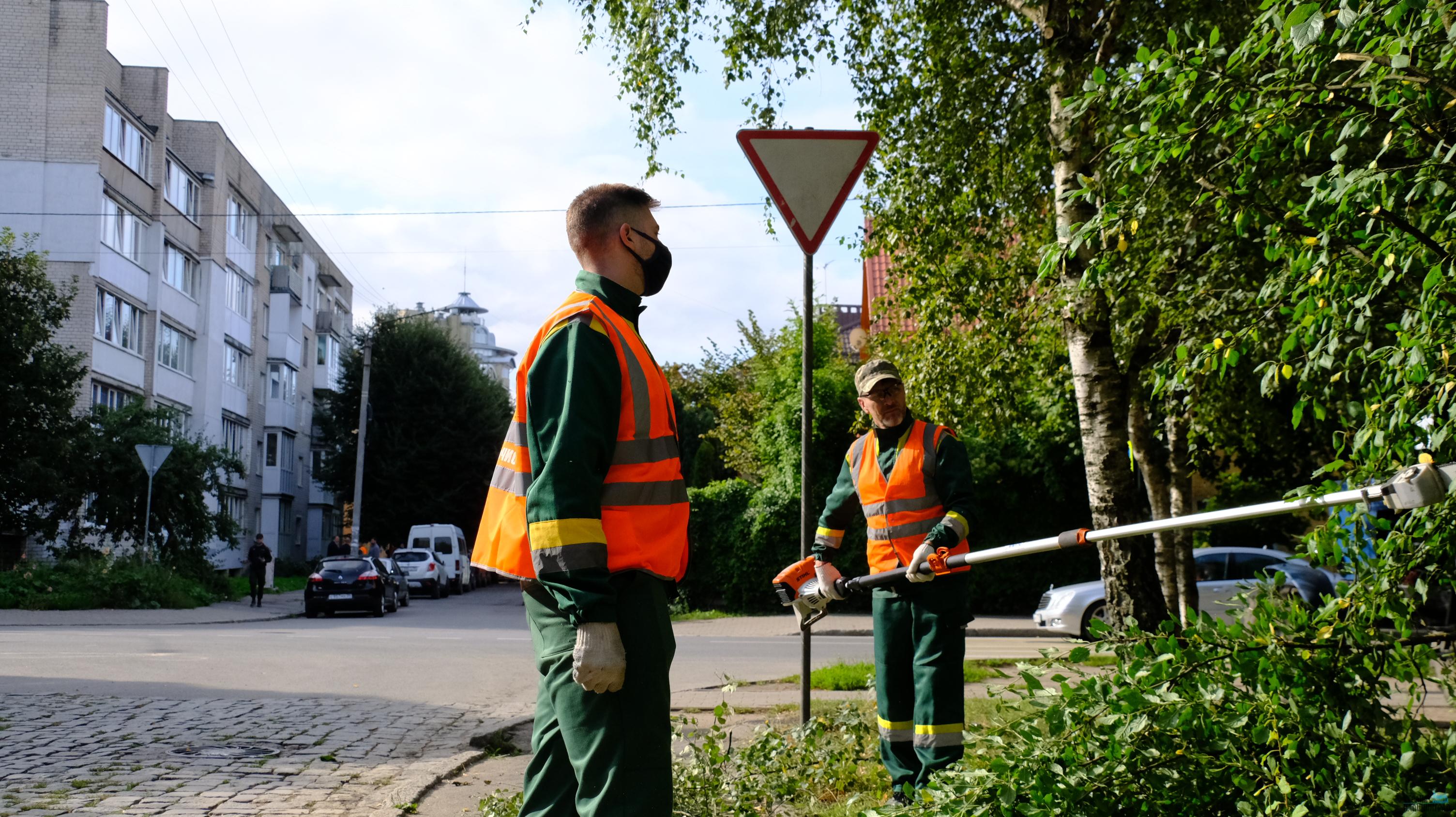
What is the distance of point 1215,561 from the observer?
1883 cm

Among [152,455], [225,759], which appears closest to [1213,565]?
[225,759]

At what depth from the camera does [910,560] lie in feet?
17.7

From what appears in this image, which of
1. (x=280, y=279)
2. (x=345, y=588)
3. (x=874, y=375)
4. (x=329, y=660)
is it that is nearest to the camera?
(x=874, y=375)

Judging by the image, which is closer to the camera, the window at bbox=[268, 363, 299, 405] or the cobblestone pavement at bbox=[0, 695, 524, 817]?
the cobblestone pavement at bbox=[0, 695, 524, 817]

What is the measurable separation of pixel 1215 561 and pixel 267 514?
133ft

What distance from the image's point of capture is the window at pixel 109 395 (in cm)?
3300

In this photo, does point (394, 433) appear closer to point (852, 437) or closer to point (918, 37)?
point (852, 437)

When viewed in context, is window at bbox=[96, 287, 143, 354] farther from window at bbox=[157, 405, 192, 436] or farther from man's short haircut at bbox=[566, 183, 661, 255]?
man's short haircut at bbox=[566, 183, 661, 255]

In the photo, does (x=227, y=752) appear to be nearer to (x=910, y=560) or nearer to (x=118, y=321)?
(x=910, y=560)

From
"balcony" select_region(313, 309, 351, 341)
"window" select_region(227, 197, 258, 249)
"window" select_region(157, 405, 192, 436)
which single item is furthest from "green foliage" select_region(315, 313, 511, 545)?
"window" select_region(157, 405, 192, 436)

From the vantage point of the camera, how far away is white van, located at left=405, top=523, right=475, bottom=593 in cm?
4122

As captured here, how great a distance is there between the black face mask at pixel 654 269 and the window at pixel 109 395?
32315 millimetres

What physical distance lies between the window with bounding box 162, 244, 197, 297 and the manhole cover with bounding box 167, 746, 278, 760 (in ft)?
108

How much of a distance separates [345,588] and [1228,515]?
23.5 metres
